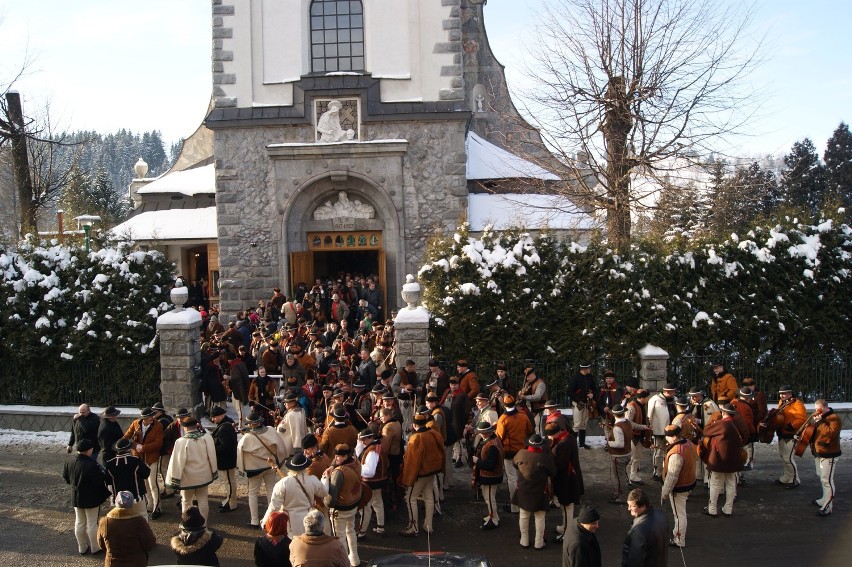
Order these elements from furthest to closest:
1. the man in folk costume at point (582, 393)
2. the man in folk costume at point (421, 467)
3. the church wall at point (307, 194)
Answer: the church wall at point (307, 194)
the man in folk costume at point (582, 393)
the man in folk costume at point (421, 467)

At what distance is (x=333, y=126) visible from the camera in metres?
20.9

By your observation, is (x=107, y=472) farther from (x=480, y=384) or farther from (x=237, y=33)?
(x=237, y=33)

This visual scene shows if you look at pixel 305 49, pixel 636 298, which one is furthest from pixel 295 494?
pixel 305 49

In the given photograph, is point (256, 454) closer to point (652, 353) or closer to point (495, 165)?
point (652, 353)

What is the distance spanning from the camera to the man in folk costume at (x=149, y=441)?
34.8 feet

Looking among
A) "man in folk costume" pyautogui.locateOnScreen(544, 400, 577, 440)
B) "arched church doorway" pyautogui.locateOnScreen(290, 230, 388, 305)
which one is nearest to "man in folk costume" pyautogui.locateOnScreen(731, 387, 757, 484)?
"man in folk costume" pyautogui.locateOnScreen(544, 400, 577, 440)

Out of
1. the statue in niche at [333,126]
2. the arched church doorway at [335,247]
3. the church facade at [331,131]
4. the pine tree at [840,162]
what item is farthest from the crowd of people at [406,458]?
the pine tree at [840,162]

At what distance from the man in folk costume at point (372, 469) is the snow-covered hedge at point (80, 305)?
672cm

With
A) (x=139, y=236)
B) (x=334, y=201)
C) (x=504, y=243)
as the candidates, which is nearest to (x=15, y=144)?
(x=139, y=236)

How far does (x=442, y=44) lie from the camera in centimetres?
2081

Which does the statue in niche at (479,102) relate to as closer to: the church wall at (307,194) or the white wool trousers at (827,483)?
the church wall at (307,194)

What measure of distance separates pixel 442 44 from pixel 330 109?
337 centimetres

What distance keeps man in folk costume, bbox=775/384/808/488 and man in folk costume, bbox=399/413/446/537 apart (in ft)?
16.6

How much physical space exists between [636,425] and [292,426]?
15.8 feet
